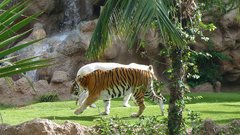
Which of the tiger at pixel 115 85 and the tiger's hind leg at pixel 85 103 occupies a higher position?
the tiger at pixel 115 85

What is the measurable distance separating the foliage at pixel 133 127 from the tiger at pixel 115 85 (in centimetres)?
263

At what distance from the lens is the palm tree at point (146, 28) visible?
5809mm

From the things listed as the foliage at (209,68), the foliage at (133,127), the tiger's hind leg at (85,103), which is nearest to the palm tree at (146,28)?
the foliage at (133,127)

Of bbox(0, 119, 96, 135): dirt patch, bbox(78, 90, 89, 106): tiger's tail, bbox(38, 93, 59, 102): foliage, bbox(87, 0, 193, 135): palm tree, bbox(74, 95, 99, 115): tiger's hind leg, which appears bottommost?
bbox(0, 119, 96, 135): dirt patch

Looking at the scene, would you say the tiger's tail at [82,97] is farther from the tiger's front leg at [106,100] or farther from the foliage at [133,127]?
the foliage at [133,127]

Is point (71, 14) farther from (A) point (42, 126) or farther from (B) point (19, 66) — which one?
(B) point (19, 66)

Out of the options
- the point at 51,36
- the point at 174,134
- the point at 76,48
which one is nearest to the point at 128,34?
the point at 174,134

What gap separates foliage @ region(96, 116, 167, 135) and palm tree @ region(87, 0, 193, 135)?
0.24 m

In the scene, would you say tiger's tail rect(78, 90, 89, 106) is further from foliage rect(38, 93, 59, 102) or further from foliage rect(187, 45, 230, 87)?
foliage rect(187, 45, 230, 87)

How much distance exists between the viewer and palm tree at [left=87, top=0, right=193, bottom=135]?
581 centimetres

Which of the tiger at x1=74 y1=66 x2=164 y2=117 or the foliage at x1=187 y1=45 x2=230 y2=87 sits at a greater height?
the foliage at x1=187 y1=45 x2=230 y2=87

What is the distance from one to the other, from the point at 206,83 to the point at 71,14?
6216mm

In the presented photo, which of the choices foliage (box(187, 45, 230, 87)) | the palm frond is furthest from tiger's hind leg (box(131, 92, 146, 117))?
foliage (box(187, 45, 230, 87))

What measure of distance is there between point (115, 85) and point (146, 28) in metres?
5.65
